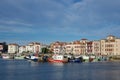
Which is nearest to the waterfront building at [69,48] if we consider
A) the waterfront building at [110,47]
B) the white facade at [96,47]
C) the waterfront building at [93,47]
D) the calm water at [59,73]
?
the waterfront building at [93,47]

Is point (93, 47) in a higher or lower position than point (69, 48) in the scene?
higher

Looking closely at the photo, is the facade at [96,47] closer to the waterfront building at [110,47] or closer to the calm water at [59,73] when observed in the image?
the waterfront building at [110,47]

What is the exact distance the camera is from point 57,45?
190 metres

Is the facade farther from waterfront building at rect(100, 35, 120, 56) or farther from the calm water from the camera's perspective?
the calm water

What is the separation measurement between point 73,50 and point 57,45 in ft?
44.7

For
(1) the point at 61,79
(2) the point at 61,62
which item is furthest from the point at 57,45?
(1) the point at 61,79

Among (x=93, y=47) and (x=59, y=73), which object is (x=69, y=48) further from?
(x=59, y=73)

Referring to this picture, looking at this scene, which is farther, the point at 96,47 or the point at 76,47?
the point at 76,47

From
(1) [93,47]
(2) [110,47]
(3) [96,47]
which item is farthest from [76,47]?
(2) [110,47]

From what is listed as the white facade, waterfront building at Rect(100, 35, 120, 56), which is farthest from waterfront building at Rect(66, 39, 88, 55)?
waterfront building at Rect(100, 35, 120, 56)

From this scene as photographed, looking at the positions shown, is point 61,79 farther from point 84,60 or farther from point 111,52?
point 111,52

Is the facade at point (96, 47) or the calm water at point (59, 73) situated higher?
the facade at point (96, 47)

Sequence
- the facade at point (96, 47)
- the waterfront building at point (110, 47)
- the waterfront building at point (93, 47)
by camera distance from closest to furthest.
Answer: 1. the waterfront building at point (110, 47)
2. the facade at point (96, 47)
3. the waterfront building at point (93, 47)

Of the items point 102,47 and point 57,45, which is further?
point 57,45
